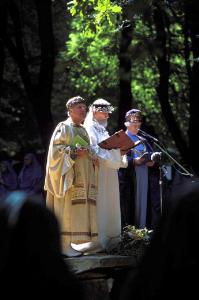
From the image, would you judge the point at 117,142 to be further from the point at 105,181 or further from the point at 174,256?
the point at 174,256

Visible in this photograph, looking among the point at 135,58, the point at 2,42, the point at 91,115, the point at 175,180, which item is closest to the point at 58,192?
the point at 91,115

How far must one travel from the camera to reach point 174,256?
12.2ft

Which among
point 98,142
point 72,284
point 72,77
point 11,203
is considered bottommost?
point 72,284

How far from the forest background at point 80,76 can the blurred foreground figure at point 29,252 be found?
1507 centimetres

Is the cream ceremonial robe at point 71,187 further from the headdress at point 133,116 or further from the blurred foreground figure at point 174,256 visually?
the blurred foreground figure at point 174,256

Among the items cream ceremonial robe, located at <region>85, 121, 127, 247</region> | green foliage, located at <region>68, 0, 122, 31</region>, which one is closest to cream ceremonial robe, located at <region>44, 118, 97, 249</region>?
cream ceremonial robe, located at <region>85, 121, 127, 247</region>

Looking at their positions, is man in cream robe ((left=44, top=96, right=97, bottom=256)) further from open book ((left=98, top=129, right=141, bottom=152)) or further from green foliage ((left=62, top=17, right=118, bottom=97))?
green foliage ((left=62, top=17, right=118, bottom=97))

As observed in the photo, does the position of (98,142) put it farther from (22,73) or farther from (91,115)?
(22,73)

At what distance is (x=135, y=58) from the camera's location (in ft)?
29.0

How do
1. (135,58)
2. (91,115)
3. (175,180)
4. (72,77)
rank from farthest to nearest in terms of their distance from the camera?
1. (72,77)
2. (175,180)
3. (91,115)
4. (135,58)

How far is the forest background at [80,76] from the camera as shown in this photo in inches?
806

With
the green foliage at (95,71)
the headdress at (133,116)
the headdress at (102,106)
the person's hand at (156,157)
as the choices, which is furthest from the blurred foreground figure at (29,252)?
the green foliage at (95,71)

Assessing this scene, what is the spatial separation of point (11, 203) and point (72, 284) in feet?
1.49

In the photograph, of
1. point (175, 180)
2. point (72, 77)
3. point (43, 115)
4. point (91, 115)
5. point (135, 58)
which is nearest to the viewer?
point (135, 58)
